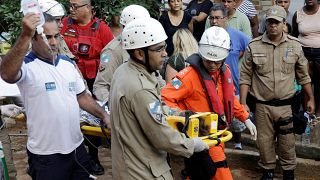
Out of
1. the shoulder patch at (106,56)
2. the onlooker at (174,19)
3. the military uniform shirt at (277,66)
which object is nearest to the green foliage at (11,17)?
the onlooker at (174,19)

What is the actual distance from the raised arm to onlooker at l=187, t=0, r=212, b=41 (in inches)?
180

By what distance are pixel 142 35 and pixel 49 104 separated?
0.91 m

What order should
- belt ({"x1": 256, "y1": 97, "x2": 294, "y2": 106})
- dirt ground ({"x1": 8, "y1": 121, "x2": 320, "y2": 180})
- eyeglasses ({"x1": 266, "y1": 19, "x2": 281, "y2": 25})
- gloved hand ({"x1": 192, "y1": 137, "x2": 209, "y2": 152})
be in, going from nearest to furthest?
gloved hand ({"x1": 192, "y1": 137, "x2": 209, "y2": 152}) → eyeglasses ({"x1": 266, "y1": 19, "x2": 281, "y2": 25}) → belt ({"x1": 256, "y1": 97, "x2": 294, "y2": 106}) → dirt ground ({"x1": 8, "y1": 121, "x2": 320, "y2": 180})

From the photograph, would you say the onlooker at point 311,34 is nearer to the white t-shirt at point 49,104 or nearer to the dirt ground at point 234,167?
the dirt ground at point 234,167

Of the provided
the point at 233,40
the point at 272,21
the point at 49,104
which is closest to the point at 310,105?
the point at 272,21

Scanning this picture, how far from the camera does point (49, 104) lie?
403 centimetres

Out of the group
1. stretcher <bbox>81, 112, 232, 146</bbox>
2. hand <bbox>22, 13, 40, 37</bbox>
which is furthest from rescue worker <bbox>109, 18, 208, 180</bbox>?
hand <bbox>22, 13, 40, 37</bbox>

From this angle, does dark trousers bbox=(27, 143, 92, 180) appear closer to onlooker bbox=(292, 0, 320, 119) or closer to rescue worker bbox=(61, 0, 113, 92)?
rescue worker bbox=(61, 0, 113, 92)

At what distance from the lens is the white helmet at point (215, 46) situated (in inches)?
196

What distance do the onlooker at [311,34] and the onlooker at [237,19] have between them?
0.66 metres

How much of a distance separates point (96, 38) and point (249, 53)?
70.4 inches

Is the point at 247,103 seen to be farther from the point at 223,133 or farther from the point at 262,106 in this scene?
the point at 223,133

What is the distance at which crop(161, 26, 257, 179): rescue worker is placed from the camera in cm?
498

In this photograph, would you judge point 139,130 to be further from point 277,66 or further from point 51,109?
point 277,66
